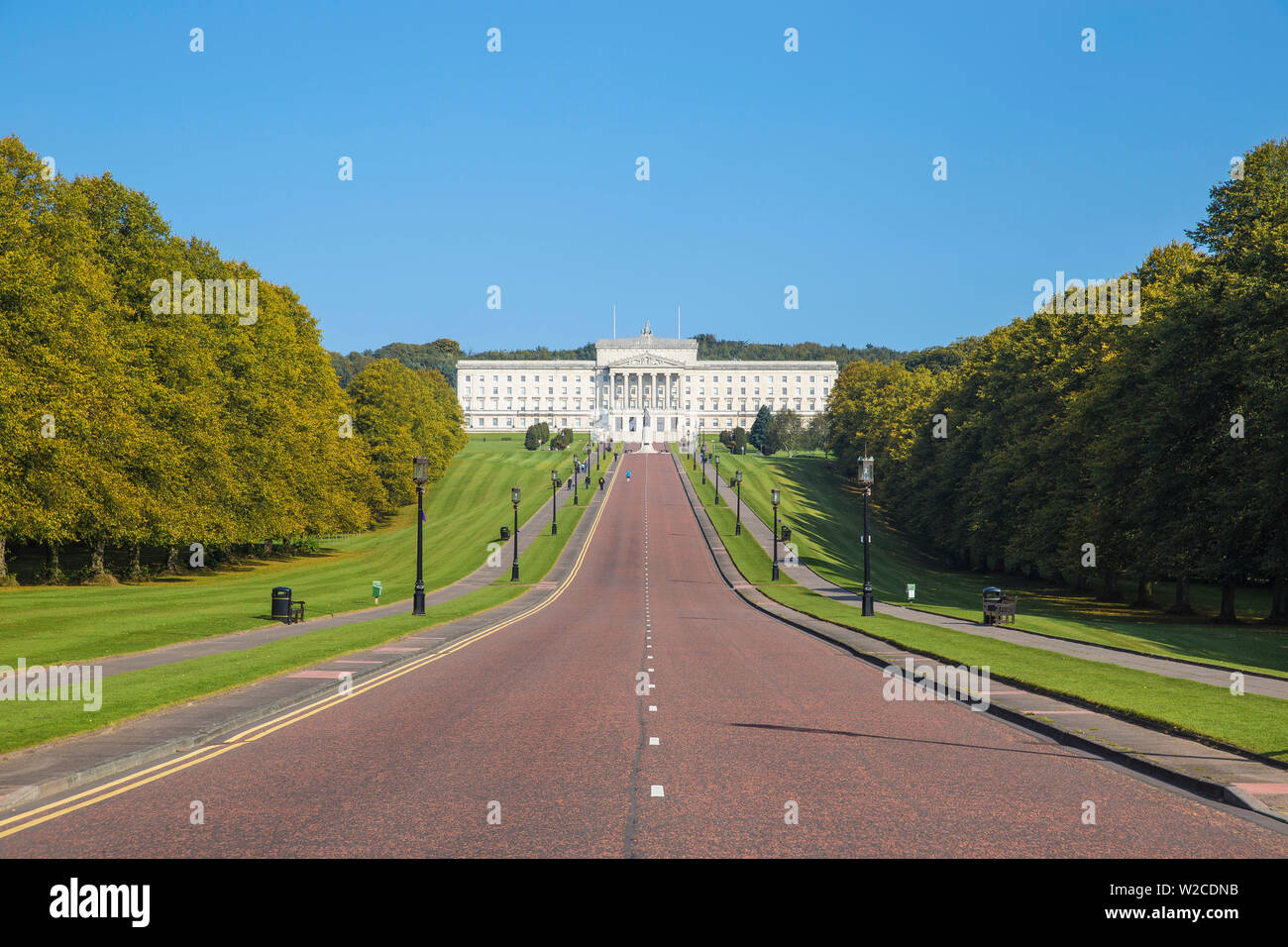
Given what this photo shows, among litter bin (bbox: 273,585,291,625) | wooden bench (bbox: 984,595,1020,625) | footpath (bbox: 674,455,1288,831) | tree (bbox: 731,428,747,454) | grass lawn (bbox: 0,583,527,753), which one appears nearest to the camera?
footpath (bbox: 674,455,1288,831)

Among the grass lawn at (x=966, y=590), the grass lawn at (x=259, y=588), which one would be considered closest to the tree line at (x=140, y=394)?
the grass lawn at (x=259, y=588)

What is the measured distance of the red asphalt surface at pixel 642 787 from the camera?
8617 millimetres

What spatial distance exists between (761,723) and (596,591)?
37.7m

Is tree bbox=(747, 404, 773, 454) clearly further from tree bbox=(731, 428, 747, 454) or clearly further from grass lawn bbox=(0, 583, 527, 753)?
grass lawn bbox=(0, 583, 527, 753)

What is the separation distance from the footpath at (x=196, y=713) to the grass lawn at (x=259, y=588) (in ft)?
6.38

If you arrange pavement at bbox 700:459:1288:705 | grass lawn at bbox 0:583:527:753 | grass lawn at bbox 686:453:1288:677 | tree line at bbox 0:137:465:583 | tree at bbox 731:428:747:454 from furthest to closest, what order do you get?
tree at bbox 731:428:747:454, tree line at bbox 0:137:465:583, grass lawn at bbox 686:453:1288:677, pavement at bbox 700:459:1288:705, grass lawn at bbox 0:583:527:753

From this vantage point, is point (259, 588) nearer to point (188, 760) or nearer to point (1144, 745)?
point (188, 760)

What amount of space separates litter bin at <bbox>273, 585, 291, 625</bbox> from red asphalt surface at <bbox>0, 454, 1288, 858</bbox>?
14.7 m

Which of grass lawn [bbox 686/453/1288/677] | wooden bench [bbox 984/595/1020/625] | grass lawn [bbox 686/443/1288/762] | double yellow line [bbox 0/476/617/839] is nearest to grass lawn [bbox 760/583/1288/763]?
grass lawn [bbox 686/443/1288/762]

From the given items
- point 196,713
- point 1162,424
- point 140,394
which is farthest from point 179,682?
point 1162,424

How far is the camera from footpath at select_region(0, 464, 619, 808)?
1088cm

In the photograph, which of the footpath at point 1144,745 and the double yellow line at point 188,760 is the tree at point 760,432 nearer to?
the footpath at point 1144,745

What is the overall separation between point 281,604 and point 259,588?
15.0m
